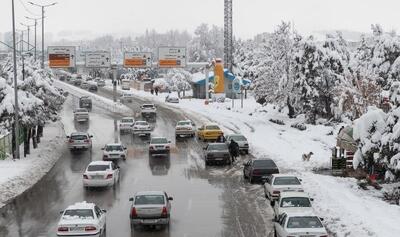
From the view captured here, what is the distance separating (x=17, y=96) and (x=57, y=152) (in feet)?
30.1


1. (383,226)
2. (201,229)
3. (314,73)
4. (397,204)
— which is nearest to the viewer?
(383,226)

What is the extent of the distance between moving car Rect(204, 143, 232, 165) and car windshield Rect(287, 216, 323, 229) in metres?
22.8

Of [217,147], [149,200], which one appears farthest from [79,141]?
[149,200]

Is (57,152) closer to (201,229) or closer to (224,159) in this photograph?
(224,159)

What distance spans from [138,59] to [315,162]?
41.5m

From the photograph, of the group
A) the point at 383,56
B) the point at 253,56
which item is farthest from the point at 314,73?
the point at 253,56

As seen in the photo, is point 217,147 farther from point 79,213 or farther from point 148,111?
point 148,111

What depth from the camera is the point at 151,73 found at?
7717 inches

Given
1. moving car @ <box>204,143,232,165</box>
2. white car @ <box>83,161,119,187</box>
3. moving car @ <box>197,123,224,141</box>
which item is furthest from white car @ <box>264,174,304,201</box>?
moving car @ <box>197,123,224,141</box>

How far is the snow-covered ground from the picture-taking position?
25062mm

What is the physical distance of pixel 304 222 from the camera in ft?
70.8

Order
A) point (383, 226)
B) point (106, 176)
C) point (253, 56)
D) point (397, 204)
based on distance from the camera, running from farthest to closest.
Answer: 1. point (253, 56)
2. point (106, 176)
3. point (397, 204)
4. point (383, 226)

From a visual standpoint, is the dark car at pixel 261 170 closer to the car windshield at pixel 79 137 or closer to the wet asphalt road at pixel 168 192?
the wet asphalt road at pixel 168 192

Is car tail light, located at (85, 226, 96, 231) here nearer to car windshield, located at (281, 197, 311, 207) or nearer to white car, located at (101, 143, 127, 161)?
car windshield, located at (281, 197, 311, 207)
